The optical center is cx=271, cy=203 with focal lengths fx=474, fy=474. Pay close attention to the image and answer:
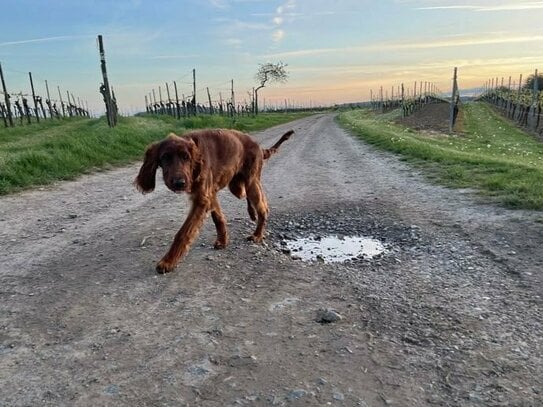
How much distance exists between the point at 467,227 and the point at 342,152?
31.6 ft

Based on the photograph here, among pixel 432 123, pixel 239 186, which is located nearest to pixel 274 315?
pixel 239 186

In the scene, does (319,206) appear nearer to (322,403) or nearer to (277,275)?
(277,275)

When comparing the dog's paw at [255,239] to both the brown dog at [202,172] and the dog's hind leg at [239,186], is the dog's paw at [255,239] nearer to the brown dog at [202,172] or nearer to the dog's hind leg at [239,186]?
the brown dog at [202,172]

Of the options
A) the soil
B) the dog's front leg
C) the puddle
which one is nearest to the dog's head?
the dog's front leg

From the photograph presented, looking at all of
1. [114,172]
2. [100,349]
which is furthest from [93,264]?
[114,172]

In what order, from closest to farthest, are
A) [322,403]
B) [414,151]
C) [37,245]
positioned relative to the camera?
[322,403] < [37,245] < [414,151]

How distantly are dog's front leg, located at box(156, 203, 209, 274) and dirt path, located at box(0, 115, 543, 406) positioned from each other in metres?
0.13

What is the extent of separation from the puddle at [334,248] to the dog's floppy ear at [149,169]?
159cm

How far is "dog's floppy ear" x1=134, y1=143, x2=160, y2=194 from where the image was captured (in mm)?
4336

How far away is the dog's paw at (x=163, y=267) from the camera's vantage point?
166 inches

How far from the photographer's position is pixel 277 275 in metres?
4.22

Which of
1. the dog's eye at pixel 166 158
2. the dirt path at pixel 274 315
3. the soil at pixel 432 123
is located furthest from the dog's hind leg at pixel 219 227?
the soil at pixel 432 123

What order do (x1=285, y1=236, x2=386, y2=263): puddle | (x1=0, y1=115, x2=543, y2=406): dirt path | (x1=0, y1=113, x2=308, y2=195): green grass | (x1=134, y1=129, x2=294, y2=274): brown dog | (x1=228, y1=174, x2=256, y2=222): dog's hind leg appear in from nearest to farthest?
(x1=0, y1=115, x2=543, y2=406): dirt path < (x1=134, y1=129, x2=294, y2=274): brown dog < (x1=285, y1=236, x2=386, y2=263): puddle < (x1=228, y1=174, x2=256, y2=222): dog's hind leg < (x1=0, y1=113, x2=308, y2=195): green grass

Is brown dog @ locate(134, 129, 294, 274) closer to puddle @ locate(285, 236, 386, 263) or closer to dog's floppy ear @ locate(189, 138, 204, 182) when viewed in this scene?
dog's floppy ear @ locate(189, 138, 204, 182)
